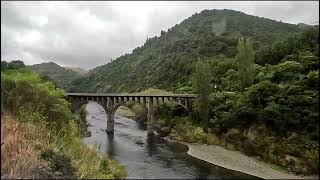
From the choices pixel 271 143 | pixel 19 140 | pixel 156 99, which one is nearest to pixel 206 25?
pixel 156 99

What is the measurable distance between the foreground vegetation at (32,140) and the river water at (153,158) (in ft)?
19.0

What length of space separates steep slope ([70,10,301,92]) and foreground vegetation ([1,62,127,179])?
211ft

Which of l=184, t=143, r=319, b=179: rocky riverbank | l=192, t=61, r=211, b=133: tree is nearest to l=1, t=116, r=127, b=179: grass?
l=184, t=143, r=319, b=179: rocky riverbank

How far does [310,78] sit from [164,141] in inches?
893

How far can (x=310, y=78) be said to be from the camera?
143 feet

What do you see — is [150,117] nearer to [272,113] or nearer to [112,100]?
[112,100]

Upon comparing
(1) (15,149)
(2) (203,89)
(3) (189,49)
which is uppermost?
(3) (189,49)

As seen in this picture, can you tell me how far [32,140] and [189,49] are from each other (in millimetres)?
108162

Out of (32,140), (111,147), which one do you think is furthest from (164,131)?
(32,140)

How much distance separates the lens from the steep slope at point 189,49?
102 m

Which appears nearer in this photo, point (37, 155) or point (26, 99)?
point (37, 155)

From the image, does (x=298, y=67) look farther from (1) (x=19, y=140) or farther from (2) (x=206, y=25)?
(2) (x=206, y=25)

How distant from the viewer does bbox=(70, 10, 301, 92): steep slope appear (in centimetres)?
10156

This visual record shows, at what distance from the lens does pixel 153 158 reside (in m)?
41.8
